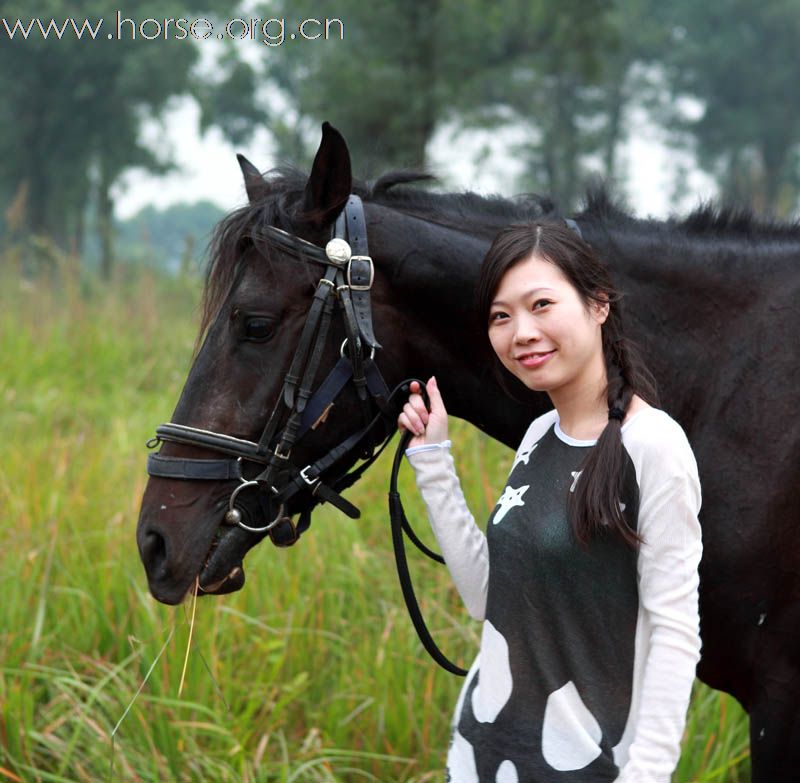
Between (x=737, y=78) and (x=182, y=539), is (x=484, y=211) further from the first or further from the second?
(x=737, y=78)

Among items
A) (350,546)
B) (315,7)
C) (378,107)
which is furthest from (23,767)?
(315,7)

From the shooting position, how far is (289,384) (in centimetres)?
205

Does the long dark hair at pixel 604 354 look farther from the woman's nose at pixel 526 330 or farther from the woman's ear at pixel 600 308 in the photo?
the woman's nose at pixel 526 330

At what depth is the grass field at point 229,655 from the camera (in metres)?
2.93

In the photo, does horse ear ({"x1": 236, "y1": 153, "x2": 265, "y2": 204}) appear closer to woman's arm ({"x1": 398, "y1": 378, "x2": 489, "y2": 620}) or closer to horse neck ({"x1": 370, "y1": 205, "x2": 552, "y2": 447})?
horse neck ({"x1": 370, "y1": 205, "x2": 552, "y2": 447})

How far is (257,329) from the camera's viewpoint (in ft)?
→ 6.82

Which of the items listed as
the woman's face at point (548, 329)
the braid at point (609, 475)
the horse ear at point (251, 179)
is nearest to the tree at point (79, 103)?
the horse ear at point (251, 179)

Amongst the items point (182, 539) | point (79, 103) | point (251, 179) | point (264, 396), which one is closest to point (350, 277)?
point (264, 396)

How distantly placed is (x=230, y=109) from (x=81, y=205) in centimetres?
561

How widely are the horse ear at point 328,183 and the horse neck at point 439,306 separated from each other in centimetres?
12

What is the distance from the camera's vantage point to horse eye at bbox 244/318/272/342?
207cm

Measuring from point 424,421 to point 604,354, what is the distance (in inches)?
17.6

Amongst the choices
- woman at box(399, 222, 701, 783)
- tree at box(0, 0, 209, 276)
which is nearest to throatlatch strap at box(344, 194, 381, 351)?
woman at box(399, 222, 701, 783)

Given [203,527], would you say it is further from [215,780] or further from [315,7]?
[315,7]
